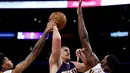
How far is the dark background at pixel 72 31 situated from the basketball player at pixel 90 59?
6.39 meters

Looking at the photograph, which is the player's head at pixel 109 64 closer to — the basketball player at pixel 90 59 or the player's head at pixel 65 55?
the basketball player at pixel 90 59

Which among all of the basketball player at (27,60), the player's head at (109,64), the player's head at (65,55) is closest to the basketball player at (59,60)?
the player's head at (65,55)

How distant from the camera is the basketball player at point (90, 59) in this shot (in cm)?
465

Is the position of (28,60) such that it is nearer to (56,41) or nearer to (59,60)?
(56,41)

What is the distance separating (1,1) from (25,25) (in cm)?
311

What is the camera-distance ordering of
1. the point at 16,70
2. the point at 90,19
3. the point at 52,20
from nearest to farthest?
the point at 16,70 → the point at 52,20 → the point at 90,19

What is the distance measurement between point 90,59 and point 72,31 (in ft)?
25.9

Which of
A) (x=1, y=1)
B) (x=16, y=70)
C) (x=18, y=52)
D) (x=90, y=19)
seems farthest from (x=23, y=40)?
(x=16, y=70)

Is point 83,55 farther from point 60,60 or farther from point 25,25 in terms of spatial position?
point 25,25

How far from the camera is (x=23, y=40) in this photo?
517 inches

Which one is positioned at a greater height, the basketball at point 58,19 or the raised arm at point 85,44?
the basketball at point 58,19

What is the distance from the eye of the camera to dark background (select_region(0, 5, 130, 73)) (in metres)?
11.6

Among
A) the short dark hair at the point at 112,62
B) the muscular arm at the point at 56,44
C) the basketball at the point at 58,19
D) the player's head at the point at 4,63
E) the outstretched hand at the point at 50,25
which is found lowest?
the short dark hair at the point at 112,62

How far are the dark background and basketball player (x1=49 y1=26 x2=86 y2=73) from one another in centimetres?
660
